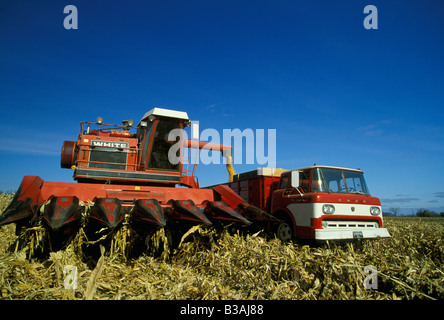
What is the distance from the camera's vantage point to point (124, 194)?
6395 millimetres

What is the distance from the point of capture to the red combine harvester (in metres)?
4.53

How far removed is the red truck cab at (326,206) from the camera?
674cm

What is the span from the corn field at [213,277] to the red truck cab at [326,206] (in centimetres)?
166

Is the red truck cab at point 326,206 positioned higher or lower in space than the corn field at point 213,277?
higher

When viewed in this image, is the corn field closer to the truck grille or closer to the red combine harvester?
the red combine harvester

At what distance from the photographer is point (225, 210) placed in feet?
17.9

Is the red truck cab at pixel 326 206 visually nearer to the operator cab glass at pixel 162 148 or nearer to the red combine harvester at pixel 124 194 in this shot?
the red combine harvester at pixel 124 194

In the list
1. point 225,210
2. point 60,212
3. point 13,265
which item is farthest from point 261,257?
point 13,265

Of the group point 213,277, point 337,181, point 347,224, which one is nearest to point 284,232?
point 347,224

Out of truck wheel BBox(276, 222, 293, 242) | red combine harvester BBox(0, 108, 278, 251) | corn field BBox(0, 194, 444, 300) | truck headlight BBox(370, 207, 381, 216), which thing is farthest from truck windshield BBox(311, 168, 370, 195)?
corn field BBox(0, 194, 444, 300)

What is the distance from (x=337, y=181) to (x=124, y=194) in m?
5.82

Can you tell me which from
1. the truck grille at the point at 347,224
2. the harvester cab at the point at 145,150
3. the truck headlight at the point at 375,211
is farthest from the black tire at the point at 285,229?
the harvester cab at the point at 145,150

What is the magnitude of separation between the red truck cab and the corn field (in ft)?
5.46

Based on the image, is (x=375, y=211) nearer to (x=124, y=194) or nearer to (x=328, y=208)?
(x=328, y=208)
